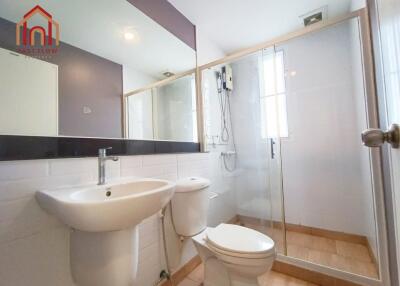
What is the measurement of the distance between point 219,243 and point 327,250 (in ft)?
4.09

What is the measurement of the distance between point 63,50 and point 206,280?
160 centimetres

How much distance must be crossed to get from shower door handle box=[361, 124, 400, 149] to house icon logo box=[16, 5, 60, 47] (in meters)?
1.39

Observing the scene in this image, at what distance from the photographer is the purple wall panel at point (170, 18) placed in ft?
4.89

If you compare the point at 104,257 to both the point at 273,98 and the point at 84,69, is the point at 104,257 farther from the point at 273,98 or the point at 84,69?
the point at 273,98

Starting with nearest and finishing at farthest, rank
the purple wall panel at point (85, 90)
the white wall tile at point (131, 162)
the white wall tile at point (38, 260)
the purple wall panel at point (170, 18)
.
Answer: the white wall tile at point (38, 260) → the purple wall panel at point (85, 90) → the white wall tile at point (131, 162) → the purple wall panel at point (170, 18)

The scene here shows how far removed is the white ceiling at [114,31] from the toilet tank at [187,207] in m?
0.96

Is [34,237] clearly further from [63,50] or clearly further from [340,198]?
[340,198]

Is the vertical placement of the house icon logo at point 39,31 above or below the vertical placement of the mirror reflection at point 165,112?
above

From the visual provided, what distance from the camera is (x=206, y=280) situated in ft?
3.95

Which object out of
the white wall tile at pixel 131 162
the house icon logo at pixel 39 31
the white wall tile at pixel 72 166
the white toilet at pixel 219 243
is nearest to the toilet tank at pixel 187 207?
the white toilet at pixel 219 243

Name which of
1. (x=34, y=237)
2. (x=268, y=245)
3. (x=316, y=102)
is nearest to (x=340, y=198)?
(x=316, y=102)

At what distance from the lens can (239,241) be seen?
107 cm
